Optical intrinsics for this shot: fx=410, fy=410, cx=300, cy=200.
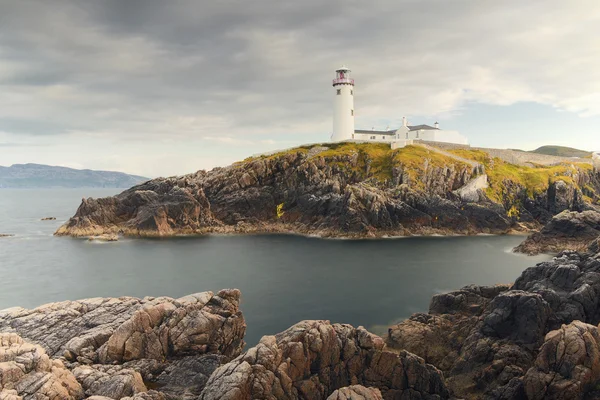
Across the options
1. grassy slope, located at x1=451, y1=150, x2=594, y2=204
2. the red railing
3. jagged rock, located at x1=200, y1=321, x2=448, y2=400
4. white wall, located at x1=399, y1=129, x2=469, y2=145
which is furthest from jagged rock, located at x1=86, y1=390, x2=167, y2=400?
white wall, located at x1=399, y1=129, x2=469, y2=145

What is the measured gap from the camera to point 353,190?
82.5 meters

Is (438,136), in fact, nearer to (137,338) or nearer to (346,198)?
(346,198)

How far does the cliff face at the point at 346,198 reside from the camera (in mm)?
81938

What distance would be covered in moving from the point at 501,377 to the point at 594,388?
4.52 metres

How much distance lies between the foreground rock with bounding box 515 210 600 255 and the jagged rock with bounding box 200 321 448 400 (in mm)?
48177

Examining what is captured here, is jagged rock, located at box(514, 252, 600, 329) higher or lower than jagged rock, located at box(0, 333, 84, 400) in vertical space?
higher

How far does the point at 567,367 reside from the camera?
63.8 feet

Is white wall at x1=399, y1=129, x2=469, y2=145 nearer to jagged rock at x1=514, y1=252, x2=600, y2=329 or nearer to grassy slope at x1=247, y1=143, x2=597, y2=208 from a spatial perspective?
grassy slope at x1=247, y1=143, x2=597, y2=208

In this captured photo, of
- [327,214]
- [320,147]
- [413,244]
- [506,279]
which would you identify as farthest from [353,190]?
[506,279]

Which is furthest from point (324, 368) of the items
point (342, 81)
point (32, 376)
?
point (342, 81)

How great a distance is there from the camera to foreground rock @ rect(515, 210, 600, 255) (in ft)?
202

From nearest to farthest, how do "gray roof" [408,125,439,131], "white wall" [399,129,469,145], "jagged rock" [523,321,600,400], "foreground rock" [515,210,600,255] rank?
"jagged rock" [523,321,600,400] → "foreground rock" [515,210,600,255] → "white wall" [399,129,469,145] → "gray roof" [408,125,439,131]

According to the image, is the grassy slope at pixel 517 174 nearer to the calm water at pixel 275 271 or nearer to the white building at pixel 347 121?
the white building at pixel 347 121

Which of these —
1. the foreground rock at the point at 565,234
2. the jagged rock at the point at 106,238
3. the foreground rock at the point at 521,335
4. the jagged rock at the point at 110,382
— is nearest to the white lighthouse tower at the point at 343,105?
the foreground rock at the point at 565,234
